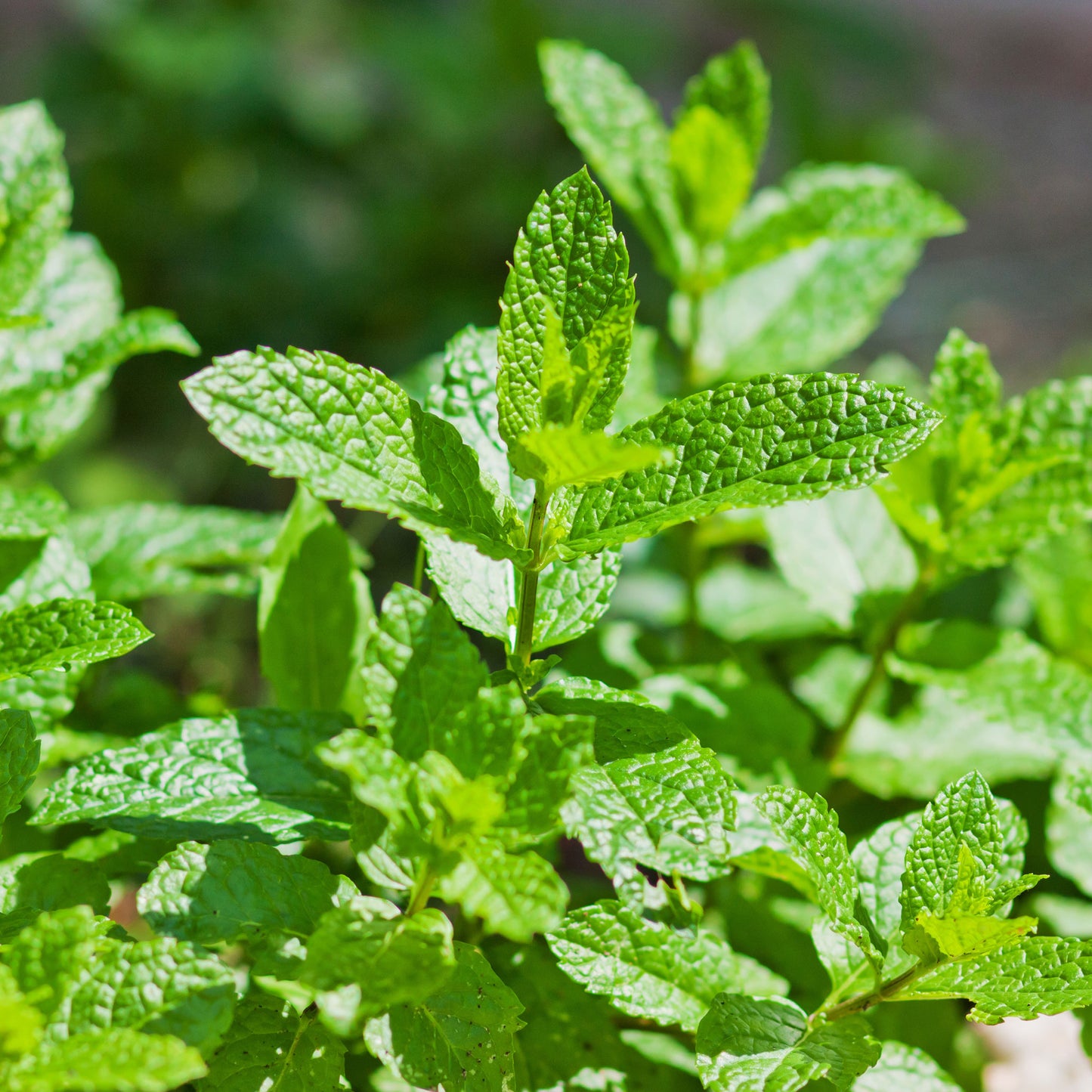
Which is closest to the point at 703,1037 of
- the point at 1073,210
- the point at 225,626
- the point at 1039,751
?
the point at 1039,751

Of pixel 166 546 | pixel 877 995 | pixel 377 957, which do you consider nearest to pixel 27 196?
pixel 166 546

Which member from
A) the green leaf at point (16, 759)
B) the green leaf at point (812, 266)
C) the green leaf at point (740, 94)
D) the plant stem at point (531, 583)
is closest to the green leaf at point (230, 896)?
the green leaf at point (16, 759)

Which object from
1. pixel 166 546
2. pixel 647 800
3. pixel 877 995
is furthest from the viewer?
pixel 166 546

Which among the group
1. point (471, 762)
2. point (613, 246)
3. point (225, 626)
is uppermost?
point (613, 246)

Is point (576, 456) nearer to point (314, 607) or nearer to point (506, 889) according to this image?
point (506, 889)

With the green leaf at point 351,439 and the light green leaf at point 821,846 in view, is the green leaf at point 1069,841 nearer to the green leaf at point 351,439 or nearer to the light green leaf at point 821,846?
the light green leaf at point 821,846

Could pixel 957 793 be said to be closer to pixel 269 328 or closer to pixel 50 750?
pixel 50 750

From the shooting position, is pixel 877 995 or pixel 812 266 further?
pixel 812 266
